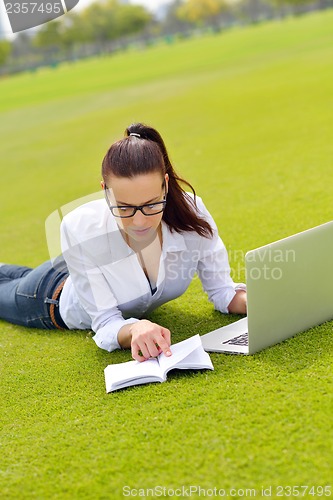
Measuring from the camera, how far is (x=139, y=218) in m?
3.07

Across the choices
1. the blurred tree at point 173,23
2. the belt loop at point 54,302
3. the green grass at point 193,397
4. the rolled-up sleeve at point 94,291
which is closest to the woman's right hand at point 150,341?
the green grass at point 193,397

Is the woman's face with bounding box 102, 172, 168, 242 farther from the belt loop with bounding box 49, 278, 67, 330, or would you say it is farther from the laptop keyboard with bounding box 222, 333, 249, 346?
the belt loop with bounding box 49, 278, 67, 330

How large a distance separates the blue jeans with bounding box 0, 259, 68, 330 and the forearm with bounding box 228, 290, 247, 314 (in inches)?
37.1

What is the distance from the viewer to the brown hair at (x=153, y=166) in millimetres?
3025

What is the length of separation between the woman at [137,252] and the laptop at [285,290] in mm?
368

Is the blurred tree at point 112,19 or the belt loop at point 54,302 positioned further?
the blurred tree at point 112,19

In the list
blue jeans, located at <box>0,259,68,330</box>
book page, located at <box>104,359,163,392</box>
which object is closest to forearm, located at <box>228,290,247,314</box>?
book page, located at <box>104,359,163,392</box>

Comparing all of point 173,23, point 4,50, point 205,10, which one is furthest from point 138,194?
point 173,23

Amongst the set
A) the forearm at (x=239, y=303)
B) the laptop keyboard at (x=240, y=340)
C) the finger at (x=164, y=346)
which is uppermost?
the finger at (x=164, y=346)

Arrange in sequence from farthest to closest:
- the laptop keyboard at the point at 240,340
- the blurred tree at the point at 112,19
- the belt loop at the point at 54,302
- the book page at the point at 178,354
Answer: the blurred tree at the point at 112,19
the belt loop at the point at 54,302
the laptop keyboard at the point at 240,340
the book page at the point at 178,354

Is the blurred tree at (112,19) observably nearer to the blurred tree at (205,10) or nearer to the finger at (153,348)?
the blurred tree at (205,10)

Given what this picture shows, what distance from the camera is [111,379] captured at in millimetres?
2994

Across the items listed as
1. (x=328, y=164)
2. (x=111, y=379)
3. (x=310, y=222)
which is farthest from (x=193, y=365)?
(x=328, y=164)

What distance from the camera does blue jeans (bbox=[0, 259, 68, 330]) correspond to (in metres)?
3.94
